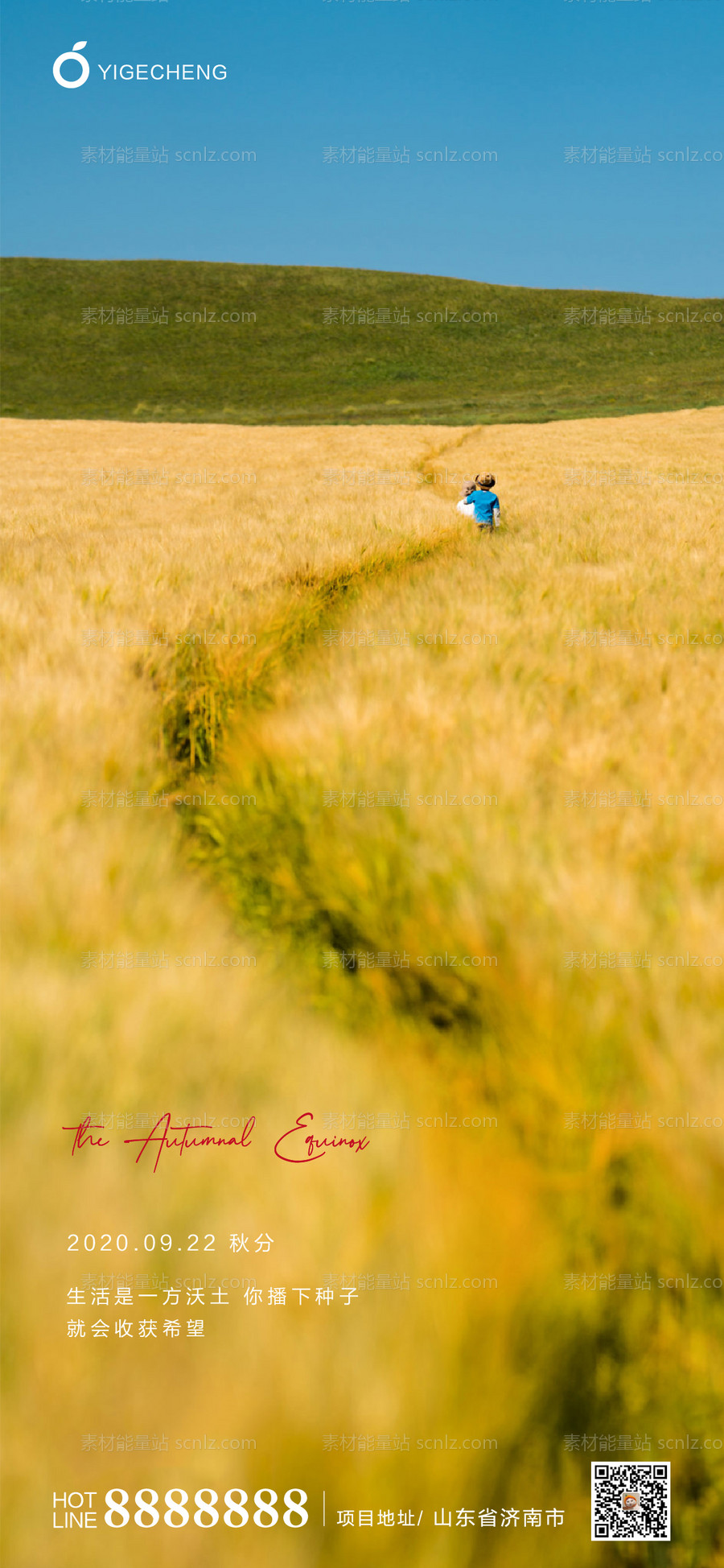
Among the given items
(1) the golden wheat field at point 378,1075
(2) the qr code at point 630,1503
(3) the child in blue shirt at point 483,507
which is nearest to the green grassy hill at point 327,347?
(3) the child in blue shirt at point 483,507

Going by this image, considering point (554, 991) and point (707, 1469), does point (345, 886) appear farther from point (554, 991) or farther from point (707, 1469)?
point (707, 1469)

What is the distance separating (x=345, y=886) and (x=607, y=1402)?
1039 millimetres

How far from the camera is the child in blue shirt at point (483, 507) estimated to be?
27.5 ft

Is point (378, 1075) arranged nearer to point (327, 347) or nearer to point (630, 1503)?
point (630, 1503)

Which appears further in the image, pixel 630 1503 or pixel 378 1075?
pixel 378 1075

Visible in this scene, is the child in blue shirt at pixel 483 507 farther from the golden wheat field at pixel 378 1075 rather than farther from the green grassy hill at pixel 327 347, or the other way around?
the green grassy hill at pixel 327 347

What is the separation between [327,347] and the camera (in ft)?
207

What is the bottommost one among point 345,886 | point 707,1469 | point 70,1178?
point 707,1469

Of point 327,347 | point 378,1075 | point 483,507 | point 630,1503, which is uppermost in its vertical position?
point 327,347

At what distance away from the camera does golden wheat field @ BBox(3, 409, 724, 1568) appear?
2.46 ft

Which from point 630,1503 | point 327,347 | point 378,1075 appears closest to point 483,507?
point 378,1075

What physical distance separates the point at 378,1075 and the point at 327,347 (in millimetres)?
71010

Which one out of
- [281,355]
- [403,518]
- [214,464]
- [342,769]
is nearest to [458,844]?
[342,769]

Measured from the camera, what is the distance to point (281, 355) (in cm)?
6131
